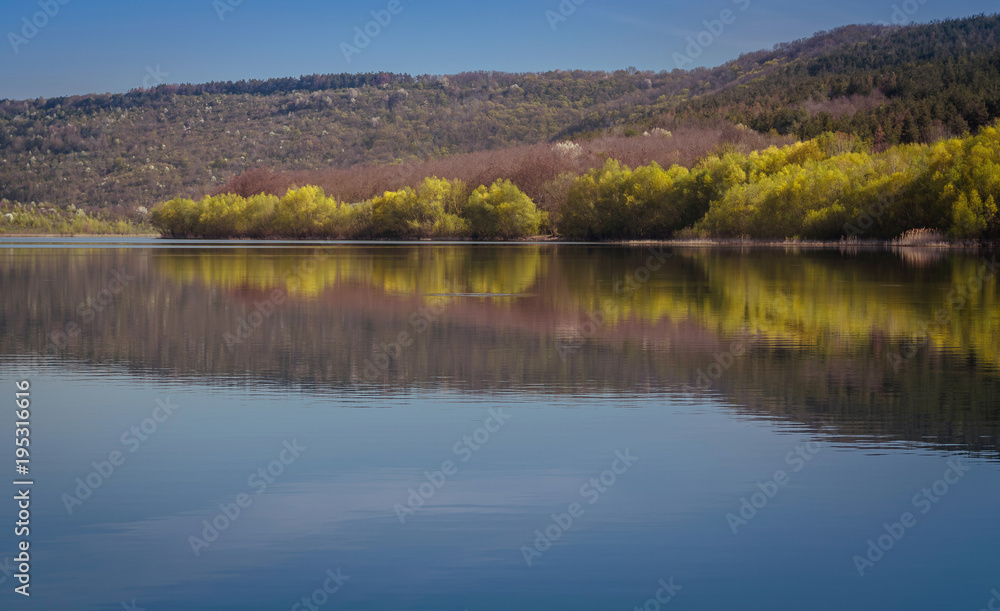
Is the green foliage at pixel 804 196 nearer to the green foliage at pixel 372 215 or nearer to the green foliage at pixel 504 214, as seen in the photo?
the green foliage at pixel 504 214

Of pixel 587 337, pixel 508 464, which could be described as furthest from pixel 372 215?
pixel 508 464

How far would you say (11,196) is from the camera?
174875mm

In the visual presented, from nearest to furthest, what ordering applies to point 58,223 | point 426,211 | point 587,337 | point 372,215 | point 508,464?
1. point 508,464
2. point 587,337
3. point 426,211
4. point 372,215
5. point 58,223

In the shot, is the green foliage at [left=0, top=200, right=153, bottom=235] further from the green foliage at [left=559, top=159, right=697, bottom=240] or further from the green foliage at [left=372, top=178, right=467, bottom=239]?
the green foliage at [left=559, top=159, right=697, bottom=240]

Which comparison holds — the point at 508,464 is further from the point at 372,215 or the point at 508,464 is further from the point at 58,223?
the point at 58,223

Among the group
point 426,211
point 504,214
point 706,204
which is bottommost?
point 706,204

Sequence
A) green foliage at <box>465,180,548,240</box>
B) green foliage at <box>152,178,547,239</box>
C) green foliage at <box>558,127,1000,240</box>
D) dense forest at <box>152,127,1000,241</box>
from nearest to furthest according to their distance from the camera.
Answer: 1. green foliage at <box>558,127,1000,240</box>
2. dense forest at <box>152,127,1000,241</box>
3. green foliage at <box>465,180,548,240</box>
4. green foliage at <box>152,178,547,239</box>

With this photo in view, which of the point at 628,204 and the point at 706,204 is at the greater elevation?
the point at 628,204

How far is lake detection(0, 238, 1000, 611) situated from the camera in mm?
7723

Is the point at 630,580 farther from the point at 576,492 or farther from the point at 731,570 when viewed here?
the point at 576,492

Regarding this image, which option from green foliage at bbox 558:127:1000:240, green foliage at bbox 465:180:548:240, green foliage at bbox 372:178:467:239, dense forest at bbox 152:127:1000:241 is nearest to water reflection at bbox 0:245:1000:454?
green foliage at bbox 558:127:1000:240

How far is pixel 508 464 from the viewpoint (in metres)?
10.8

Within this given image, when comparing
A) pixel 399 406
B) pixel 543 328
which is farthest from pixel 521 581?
pixel 543 328

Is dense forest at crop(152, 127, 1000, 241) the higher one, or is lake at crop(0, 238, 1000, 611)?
dense forest at crop(152, 127, 1000, 241)
